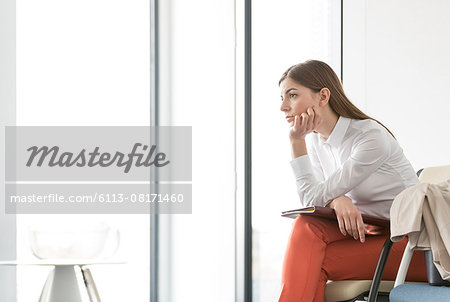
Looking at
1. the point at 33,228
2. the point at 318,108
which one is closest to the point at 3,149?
the point at 33,228

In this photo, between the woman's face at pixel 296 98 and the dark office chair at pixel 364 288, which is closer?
the dark office chair at pixel 364 288

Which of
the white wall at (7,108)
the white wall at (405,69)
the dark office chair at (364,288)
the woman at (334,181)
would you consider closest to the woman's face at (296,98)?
the woman at (334,181)

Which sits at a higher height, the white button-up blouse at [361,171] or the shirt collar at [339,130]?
the shirt collar at [339,130]

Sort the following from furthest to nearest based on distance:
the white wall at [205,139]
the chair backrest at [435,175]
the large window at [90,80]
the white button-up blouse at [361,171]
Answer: the white wall at [205,139]
the large window at [90,80]
the chair backrest at [435,175]
the white button-up blouse at [361,171]

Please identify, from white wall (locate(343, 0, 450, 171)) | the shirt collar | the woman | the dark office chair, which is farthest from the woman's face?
white wall (locate(343, 0, 450, 171))

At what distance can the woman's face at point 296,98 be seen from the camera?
2.41 meters

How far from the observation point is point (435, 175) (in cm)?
252

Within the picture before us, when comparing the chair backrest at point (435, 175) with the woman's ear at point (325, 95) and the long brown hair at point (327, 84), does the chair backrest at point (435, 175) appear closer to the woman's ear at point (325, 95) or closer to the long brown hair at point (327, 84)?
the long brown hair at point (327, 84)

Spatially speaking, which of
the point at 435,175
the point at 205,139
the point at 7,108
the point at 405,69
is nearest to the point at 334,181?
the point at 435,175

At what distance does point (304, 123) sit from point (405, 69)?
1934 millimetres

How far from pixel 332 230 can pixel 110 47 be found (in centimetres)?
155

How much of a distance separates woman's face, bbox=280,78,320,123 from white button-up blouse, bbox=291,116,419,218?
0.13 meters

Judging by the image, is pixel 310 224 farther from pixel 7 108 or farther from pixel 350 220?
pixel 7 108

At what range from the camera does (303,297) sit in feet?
6.77
